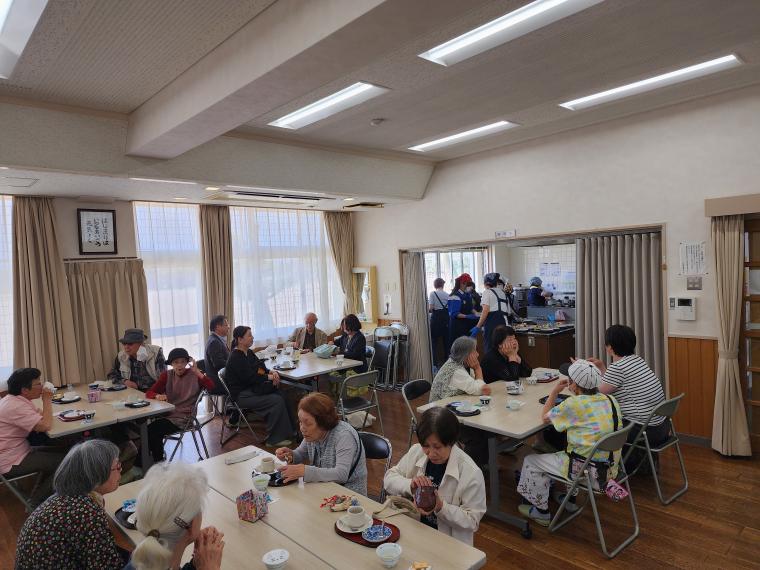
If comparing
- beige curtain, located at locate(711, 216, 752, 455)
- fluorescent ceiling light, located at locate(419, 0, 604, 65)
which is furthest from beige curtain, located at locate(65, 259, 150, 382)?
beige curtain, located at locate(711, 216, 752, 455)

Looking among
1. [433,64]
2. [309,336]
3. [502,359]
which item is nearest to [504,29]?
[433,64]

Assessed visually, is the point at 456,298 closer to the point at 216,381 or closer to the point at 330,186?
the point at 330,186

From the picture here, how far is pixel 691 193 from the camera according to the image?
4.59m

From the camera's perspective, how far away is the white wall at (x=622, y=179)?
4371mm

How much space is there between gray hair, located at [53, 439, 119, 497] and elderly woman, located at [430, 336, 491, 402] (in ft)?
8.41

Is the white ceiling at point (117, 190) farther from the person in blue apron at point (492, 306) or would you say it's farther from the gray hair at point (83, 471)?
the gray hair at point (83, 471)

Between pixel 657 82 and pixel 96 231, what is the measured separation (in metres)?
6.09

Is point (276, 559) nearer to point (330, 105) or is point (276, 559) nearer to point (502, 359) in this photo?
point (502, 359)

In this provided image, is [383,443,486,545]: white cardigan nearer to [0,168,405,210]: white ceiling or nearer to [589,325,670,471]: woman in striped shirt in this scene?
[589,325,670,471]: woman in striped shirt

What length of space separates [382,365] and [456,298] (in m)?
1.50

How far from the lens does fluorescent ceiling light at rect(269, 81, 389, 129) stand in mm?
3744

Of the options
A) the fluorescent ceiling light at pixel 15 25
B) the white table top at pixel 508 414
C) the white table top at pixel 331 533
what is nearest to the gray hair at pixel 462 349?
the white table top at pixel 508 414

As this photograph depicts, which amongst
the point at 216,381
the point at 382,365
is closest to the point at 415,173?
the point at 382,365

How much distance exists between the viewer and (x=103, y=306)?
5.92 meters
